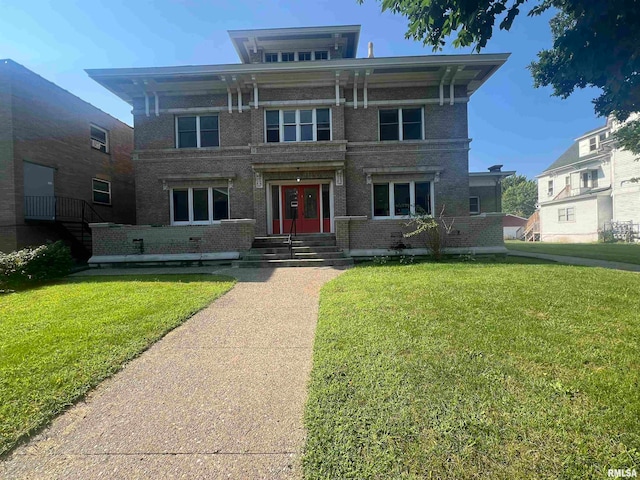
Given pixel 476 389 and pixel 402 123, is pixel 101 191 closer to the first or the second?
pixel 402 123

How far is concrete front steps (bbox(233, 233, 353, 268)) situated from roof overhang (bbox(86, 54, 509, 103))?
22.8ft

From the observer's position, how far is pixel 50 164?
14.0 meters

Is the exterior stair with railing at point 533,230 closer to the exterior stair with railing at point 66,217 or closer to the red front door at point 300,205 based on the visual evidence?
the red front door at point 300,205

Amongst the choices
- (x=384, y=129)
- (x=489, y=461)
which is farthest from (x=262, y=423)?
(x=384, y=129)

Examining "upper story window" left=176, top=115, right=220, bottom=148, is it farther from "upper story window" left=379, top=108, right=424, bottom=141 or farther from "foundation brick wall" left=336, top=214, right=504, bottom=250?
"upper story window" left=379, top=108, right=424, bottom=141

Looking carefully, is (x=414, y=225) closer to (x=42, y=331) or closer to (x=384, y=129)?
(x=384, y=129)

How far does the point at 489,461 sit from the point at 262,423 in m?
1.61

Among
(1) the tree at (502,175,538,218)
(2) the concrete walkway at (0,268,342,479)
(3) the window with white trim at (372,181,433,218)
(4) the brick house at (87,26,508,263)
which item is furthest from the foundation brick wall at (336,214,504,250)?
(1) the tree at (502,175,538,218)

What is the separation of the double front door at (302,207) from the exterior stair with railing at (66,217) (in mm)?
9102

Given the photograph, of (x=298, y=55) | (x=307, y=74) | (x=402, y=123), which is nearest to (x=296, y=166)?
(x=307, y=74)

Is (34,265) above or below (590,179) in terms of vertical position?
below

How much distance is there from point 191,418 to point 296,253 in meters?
8.57

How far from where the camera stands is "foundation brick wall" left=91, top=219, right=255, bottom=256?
11117 millimetres

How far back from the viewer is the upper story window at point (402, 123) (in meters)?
14.0
